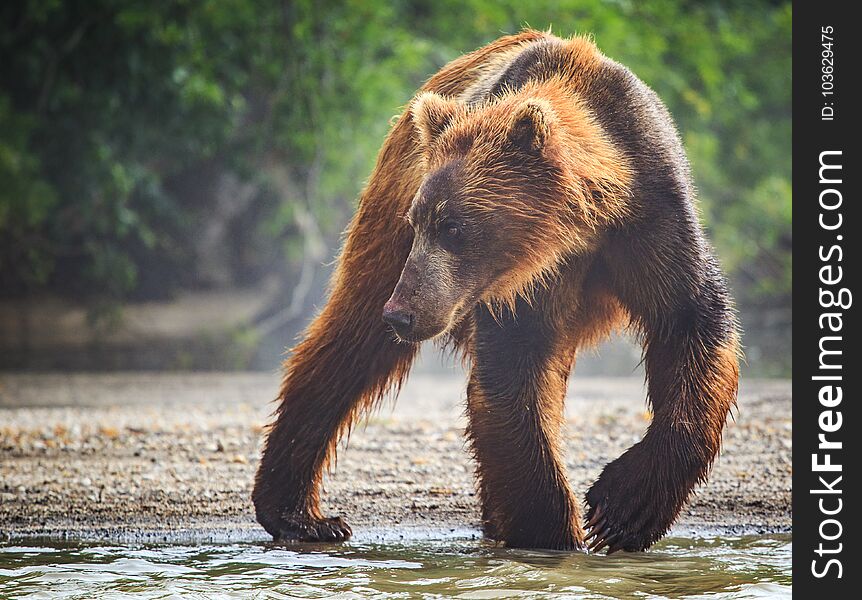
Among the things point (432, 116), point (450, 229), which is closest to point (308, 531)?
point (450, 229)

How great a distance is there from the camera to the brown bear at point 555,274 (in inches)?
167

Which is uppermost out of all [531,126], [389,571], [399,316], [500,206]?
[531,126]

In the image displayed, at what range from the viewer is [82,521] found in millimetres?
5457

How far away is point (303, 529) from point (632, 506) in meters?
1.52

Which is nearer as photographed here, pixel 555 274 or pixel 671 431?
pixel 671 431

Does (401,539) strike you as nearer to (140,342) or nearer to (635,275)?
(635,275)

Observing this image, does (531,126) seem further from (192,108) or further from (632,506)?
(192,108)

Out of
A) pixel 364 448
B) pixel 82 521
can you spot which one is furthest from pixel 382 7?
pixel 82 521

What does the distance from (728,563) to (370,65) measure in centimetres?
1093

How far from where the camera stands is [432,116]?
4.51 m

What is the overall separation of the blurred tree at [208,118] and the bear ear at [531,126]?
30.2ft

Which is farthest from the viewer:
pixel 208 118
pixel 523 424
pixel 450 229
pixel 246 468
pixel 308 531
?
pixel 208 118

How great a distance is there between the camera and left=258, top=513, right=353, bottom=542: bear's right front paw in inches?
206
